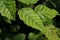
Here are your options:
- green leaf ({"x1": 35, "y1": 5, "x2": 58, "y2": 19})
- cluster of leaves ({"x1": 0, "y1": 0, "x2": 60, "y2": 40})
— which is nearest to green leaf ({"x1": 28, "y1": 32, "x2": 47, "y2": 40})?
cluster of leaves ({"x1": 0, "y1": 0, "x2": 60, "y2": 40})

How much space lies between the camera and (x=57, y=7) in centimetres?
96

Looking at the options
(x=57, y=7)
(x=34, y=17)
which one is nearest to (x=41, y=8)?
(x=34, y=17)

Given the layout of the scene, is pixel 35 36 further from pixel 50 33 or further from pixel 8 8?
pixel 8 8

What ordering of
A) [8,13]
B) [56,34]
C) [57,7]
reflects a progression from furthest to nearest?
[57,7] → [56,34] → [8,13]

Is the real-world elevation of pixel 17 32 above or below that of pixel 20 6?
below

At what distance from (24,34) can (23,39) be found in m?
0.02

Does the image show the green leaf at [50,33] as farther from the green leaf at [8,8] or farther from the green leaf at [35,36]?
the green leaf at [8,8]

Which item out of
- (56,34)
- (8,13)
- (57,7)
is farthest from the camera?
(57,7)

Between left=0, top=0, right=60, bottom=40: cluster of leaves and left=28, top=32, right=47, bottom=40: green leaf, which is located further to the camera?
left=28, top=32, right=47, bottom=40: green leaf

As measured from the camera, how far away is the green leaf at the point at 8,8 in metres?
0.66

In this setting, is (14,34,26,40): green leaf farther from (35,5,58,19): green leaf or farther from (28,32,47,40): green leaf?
(35,5,58,19): green leaf

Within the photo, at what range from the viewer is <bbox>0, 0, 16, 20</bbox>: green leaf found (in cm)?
66

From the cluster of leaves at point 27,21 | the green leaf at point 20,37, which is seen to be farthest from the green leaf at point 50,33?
the green leaf at point 20,37

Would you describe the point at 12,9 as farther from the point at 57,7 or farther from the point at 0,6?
the point at 57,7
